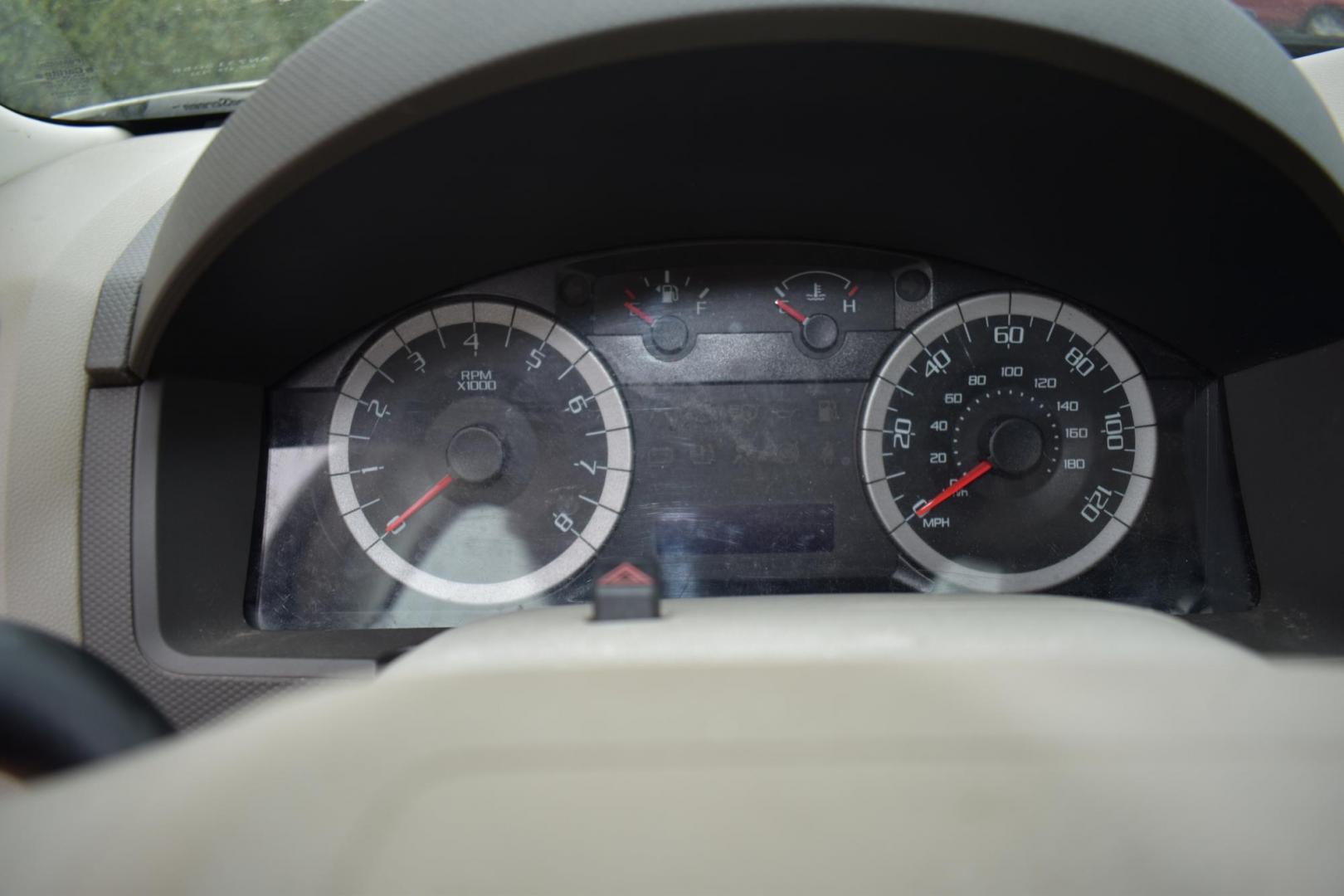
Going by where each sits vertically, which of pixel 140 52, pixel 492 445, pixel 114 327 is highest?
pixel 140 52

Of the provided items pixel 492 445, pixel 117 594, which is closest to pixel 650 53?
pixel 492 445

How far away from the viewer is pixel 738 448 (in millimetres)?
2125

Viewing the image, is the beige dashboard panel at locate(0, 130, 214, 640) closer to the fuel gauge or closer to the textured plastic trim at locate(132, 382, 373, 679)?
the textured plastic trim at locate(132, 382, 373, 679)

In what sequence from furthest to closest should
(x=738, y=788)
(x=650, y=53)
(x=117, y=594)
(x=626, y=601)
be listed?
(x=117, y=594), (x=650, y=53), (x=626, y=601), (x=738, y=788)

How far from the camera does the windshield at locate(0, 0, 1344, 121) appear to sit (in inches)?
79.6

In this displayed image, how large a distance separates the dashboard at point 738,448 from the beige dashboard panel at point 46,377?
1.42 ft

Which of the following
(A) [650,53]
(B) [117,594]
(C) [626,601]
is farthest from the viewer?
(B) [117,594]

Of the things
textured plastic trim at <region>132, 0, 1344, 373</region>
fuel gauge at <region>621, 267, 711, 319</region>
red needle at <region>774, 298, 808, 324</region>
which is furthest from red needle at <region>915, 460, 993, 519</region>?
textured plastic trim at <region>132, 0, 1344, 373</region>

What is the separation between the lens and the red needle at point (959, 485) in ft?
6.80

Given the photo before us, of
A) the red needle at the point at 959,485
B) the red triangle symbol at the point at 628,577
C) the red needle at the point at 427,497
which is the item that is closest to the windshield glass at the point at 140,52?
the red needle at the point at 427,497

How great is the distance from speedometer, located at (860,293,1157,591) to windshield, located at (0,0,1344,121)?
132 centimetres

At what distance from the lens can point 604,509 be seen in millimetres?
2107

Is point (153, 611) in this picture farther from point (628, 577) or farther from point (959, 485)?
point (959, 485)

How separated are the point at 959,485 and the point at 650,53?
3.62ft
